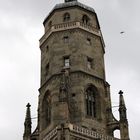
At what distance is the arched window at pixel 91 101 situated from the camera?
2338 inches

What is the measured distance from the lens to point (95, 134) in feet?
185

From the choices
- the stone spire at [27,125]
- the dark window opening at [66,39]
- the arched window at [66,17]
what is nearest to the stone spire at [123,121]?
the dark window opening at [66,39]

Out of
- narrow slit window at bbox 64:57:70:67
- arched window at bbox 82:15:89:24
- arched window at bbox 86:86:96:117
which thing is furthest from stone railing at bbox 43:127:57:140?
arched window at bbox 82:15:89:24

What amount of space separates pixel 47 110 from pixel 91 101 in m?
4.63

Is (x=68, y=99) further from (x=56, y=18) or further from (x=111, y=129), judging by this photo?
(x=56, y=18)

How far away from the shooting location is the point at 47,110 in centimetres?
6094

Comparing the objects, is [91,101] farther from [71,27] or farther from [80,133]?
[71,27]

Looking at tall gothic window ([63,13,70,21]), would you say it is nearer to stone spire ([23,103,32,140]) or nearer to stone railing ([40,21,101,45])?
stone railing ([40,21,101,45])


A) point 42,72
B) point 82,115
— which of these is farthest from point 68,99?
point 42,72

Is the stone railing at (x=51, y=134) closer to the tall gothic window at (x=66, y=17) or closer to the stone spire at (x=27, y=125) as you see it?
the stone spire at (x=27, y=125)

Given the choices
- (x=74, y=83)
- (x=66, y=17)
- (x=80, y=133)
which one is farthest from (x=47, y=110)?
(x=66, y=17)

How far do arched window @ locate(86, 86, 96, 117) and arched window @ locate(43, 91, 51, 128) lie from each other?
396 cm

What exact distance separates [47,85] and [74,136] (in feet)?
28.1

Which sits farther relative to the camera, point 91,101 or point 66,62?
point 66,62
